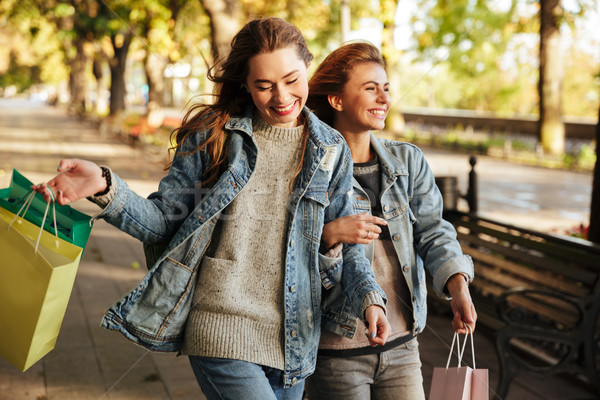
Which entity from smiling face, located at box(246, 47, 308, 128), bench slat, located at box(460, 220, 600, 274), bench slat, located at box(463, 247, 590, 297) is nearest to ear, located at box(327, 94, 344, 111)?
smiling face, located at box(246, 47, 308, 128)

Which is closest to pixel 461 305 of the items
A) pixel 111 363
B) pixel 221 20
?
pixel 111 363

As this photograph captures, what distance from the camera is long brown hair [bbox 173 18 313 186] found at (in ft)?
6.54

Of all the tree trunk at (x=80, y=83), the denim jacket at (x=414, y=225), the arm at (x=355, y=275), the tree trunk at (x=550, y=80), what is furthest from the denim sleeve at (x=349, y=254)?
the tree trunk at (x=80, y=83)

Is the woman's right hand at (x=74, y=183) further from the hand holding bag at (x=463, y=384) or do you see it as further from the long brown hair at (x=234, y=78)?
the hand holding bag at (x=463, y=384)

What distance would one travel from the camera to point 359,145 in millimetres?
2418

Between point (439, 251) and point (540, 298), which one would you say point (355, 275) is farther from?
point (540, 298)

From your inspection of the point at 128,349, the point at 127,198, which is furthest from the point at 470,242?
the point at 127,198

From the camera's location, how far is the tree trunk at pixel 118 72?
2394 cm

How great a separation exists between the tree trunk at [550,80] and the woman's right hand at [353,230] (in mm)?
17857

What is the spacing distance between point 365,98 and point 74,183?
1053 mm

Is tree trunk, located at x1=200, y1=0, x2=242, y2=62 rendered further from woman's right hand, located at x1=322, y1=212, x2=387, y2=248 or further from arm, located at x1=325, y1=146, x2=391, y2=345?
woman's right hand, located at x1=322, y1=212, x2=387, y2=248

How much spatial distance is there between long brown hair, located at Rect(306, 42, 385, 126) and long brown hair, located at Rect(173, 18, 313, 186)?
0.30 metres

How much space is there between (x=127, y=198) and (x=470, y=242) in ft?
12.9

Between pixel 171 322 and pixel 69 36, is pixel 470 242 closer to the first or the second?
pixel 171 322
